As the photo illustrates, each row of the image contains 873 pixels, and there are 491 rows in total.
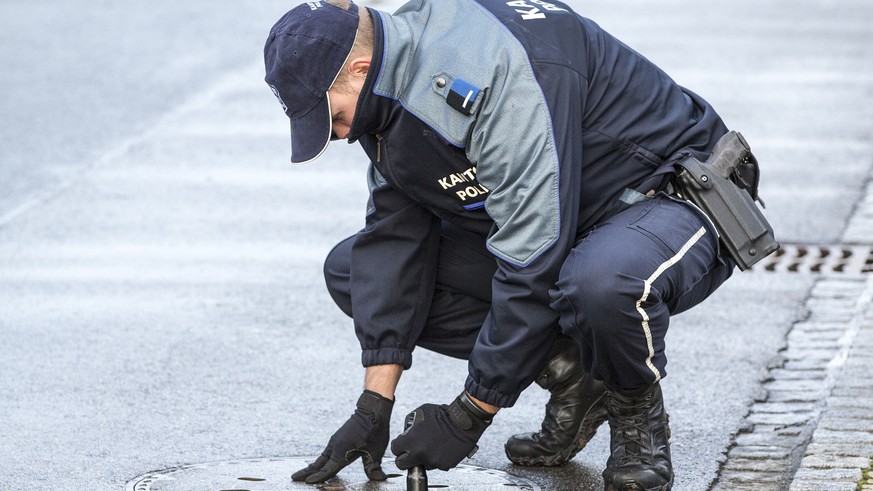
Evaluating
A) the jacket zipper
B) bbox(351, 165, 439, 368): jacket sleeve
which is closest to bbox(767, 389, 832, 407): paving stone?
bbox(351, 165, 439, 368): jacket sleeve

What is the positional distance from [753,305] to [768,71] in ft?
15.5

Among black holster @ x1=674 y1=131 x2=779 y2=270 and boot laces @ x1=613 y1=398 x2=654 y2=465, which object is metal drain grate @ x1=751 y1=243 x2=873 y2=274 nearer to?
black holster @ x1=674 y1=131 x2=779 y2=270

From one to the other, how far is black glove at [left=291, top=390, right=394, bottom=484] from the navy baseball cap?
75cm

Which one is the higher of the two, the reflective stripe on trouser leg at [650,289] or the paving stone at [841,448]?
the reflective stripe on trouser leg at [650,289]

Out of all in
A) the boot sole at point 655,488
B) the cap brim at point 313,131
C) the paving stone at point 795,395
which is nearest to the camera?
the cap brim at point 313,131

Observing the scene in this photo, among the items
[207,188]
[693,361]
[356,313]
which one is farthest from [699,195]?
[207,188]

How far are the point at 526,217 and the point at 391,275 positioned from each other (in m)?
0.65

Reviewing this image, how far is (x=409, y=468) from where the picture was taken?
360 cm

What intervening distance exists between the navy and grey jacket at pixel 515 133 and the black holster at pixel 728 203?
0.26 feet

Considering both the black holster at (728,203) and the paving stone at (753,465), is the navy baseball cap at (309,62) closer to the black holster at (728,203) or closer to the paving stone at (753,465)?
the black holster at (728,203)

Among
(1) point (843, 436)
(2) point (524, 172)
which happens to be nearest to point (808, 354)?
(1) point (843, 436)

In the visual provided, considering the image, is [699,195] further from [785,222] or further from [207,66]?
[207,66]

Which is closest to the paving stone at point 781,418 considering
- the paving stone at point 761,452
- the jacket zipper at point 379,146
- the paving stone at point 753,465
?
the paving stone at point 761,452

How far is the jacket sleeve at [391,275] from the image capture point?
3930 mm
